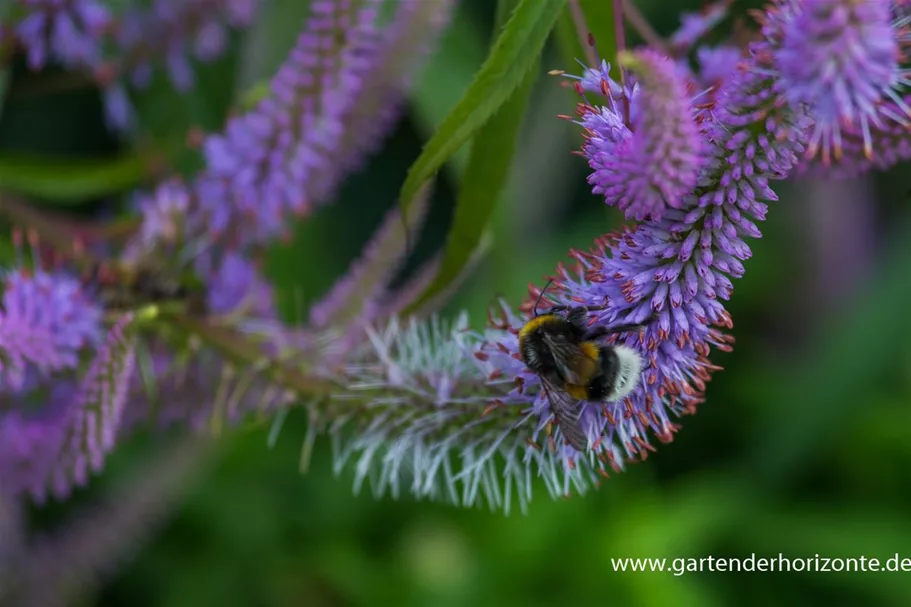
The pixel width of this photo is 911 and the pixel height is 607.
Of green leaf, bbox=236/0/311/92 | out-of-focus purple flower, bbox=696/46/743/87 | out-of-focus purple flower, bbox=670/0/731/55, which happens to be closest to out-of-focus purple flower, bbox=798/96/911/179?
out-of-focus purple flower, bbox=696/46/743/87

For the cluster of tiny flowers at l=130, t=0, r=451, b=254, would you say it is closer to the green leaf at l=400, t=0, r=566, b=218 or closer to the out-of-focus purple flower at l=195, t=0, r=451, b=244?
the out-of-focus purple flower at l=195, t=0, r=451, b=244

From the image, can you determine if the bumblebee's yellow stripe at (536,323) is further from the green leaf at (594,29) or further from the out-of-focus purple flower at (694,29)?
the out-of-focus purple flower at (694,29)

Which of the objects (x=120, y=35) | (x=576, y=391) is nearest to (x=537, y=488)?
(x=576, y=391)

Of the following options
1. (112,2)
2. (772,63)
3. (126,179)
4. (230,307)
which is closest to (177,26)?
(112,2)

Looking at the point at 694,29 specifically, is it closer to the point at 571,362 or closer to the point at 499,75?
the point at 499,75

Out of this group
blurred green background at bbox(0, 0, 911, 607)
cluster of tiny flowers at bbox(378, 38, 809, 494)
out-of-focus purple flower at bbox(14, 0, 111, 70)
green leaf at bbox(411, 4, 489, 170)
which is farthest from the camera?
blurred green background at bbox(0, 0, 911, 607)

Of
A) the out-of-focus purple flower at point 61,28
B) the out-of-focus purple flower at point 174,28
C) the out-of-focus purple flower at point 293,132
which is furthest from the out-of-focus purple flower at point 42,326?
the out-of-focus purple flower at point 174,28
